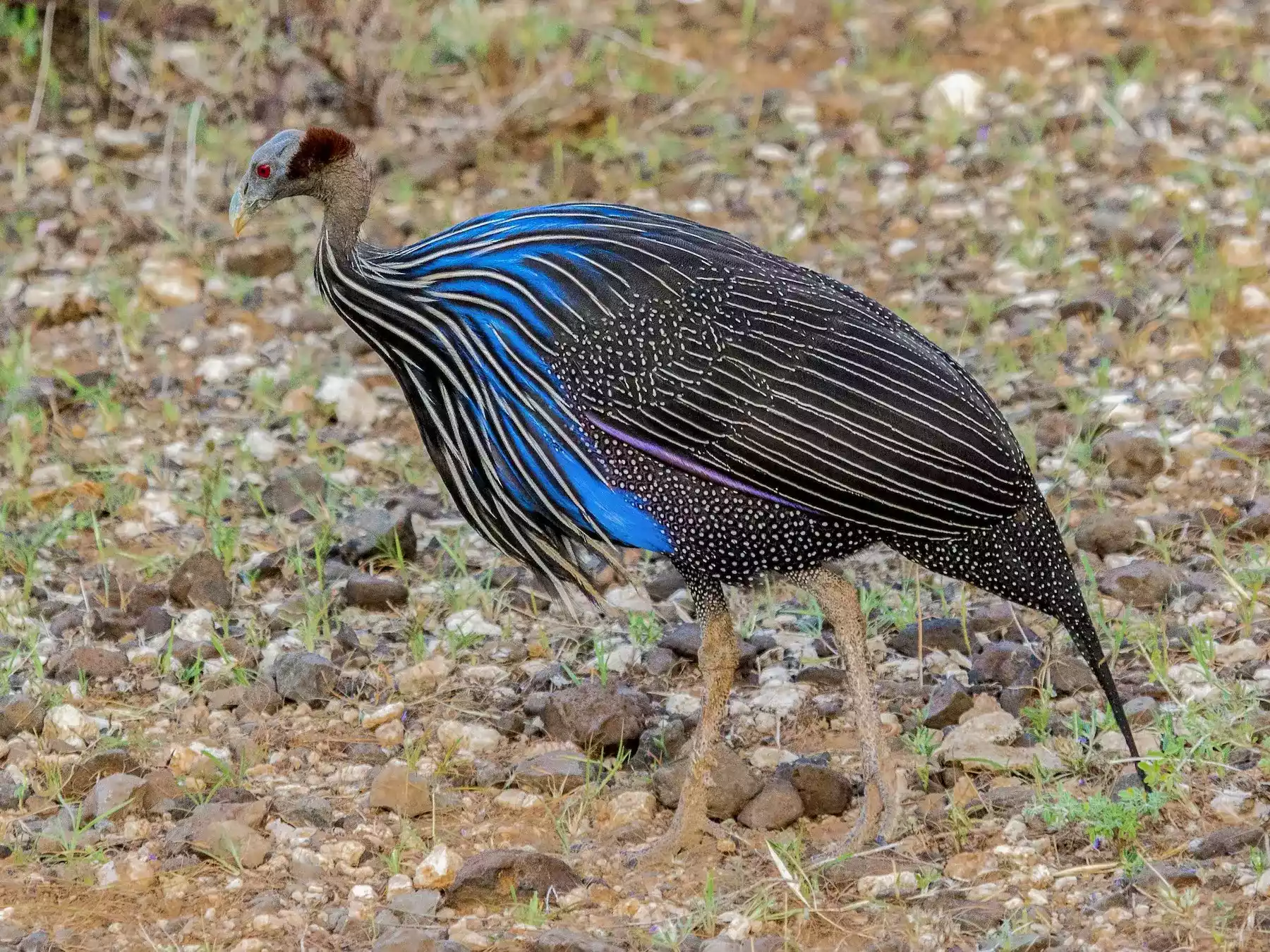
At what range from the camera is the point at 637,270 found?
11.1 feet

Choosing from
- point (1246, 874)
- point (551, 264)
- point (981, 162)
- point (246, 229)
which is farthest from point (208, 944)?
point (981, 162)

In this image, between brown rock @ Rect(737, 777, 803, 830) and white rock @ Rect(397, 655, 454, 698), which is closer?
brown rock @ Rect(737, 777, 803, 830)

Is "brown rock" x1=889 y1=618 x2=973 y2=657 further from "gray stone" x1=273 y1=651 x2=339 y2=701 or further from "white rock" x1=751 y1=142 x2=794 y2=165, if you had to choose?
"white rock" x1=751 y1=142 x2=794 y2=165

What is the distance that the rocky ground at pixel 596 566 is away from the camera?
10.7 ft

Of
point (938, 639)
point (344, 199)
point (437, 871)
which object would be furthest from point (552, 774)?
point (344, 199)

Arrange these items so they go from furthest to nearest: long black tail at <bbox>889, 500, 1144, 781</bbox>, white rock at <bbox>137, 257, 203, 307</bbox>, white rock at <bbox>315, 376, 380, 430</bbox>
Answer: white rock at <bbox>137, 257, 203, 307</bbox> < white rock at <bbox>315, 376, 380, 430</bbox> < long black tail at <bbox>889, 500, 1144, 781</bbox>

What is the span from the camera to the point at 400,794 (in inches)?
138

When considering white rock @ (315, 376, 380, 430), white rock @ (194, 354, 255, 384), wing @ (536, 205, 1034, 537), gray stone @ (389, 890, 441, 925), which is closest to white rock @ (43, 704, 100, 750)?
gray stone @ (389, 890, 441, 925)

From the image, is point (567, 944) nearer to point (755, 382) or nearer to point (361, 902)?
point (361, 902)

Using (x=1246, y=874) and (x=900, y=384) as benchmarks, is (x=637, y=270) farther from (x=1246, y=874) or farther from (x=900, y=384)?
(x=1246, y=874)

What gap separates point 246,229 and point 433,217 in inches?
24.8

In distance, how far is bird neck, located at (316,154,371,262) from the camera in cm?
355

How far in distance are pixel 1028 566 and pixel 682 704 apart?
88 centimetres

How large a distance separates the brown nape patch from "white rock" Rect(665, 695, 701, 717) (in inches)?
52.4
